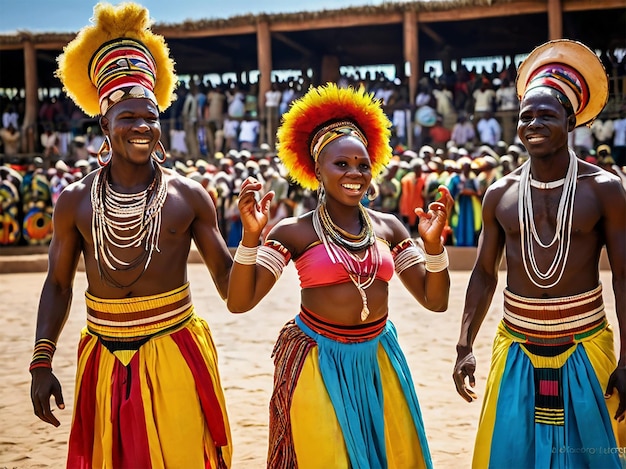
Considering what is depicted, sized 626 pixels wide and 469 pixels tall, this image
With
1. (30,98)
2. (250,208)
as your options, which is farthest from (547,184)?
(30,98)

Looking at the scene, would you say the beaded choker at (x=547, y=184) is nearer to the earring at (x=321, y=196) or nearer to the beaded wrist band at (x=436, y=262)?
the beaded wrist band at (x=436, y=262)

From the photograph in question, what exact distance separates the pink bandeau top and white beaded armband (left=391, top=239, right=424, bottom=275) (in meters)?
0.12

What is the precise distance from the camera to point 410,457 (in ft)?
12.1

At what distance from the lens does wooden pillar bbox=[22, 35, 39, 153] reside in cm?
2158

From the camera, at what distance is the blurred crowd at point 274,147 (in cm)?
1489

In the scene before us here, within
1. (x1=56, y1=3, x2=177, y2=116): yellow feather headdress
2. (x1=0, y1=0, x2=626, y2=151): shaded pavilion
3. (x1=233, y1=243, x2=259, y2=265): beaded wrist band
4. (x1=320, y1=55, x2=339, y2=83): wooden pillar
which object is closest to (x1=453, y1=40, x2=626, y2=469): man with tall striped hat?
(x1=233, y1=243, x2=259, y2=265): beaded wrist band

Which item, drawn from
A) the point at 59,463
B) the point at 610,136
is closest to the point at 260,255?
the point at 59,463

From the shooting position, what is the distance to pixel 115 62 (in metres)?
3.92

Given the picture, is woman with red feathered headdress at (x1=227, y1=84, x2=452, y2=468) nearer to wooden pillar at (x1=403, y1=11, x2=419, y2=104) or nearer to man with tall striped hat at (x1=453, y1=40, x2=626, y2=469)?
man with tall striped hat at (x1=453, y1=40, x2=626, y2=469)

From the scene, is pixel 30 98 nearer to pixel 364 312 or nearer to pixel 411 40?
pixel 411 40

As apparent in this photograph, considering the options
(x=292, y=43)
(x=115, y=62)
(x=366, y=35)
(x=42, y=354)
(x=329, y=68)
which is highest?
(x=366, y=35)

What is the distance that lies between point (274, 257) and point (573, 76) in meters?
1.72

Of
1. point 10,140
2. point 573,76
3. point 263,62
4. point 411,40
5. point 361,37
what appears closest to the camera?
point 573,76

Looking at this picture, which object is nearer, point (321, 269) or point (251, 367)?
point (321, 269)
